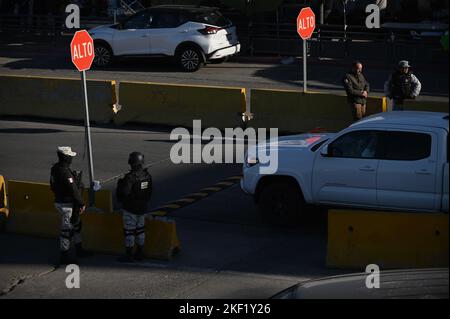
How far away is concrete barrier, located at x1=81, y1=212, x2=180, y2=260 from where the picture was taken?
12320mm

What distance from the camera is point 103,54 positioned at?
27.3m

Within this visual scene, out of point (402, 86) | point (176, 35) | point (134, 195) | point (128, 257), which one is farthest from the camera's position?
point (176, 35)

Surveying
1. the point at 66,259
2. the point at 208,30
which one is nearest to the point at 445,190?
the point at 66,259

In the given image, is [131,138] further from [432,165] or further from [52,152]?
[432,165]

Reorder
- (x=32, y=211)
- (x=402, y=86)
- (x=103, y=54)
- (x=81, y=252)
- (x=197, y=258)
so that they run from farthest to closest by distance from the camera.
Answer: (x=103, y=54), (x=402, y=86), (x=32, y=211), (x=81, y=252), (x=197, y=258)

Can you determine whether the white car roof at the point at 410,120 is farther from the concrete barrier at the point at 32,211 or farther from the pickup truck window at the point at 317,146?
the concrete barrier at the point at 32,211

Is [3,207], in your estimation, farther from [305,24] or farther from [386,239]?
[305,24]

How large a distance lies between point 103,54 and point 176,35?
2.48 m

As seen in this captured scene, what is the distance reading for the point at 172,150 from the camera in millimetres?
18422

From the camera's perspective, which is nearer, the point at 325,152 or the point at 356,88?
the point at 325,152

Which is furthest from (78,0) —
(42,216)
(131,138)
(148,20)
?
(42,216)

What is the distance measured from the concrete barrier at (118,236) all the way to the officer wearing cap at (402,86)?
6894 millimetres

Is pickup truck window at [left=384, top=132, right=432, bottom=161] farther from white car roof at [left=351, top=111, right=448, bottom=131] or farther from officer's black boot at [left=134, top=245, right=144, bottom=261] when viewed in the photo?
officer's black boot at [left=134, top=245, right=144, bottom=261]
